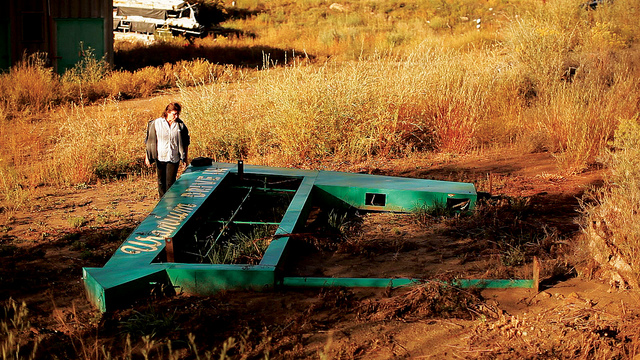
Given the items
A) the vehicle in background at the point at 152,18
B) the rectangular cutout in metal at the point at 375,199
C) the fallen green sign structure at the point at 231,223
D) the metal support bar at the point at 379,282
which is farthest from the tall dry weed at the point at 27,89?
the metal support bar at the point at 379,282

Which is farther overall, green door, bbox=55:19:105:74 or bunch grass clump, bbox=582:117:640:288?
green door, bbox=55:19:105:74

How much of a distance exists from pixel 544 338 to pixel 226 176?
425 cm

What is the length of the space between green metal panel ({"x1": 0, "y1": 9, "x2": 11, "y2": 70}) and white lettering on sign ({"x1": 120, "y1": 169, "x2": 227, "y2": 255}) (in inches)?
480

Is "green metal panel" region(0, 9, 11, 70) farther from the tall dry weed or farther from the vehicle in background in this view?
the vehicle in background

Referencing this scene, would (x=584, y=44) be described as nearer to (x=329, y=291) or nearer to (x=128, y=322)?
(x=329, y=291)

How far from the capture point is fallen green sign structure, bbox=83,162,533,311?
514cm

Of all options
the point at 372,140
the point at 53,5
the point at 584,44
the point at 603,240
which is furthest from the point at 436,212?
the point at 53,5

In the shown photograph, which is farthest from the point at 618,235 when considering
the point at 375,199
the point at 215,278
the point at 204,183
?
the point at 204,183

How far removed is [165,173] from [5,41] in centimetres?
1180

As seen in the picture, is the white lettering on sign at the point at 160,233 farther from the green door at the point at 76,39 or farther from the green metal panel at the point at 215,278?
the green door at the point at 76,39

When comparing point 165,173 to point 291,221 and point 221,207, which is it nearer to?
point 221,207

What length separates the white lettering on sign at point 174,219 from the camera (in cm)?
561

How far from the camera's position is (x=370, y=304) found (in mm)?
5020

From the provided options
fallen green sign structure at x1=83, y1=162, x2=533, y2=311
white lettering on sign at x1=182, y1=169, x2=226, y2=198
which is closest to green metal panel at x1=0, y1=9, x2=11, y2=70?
fallen green sign structure at x1=83, y1=162, x2=533, y2=311
